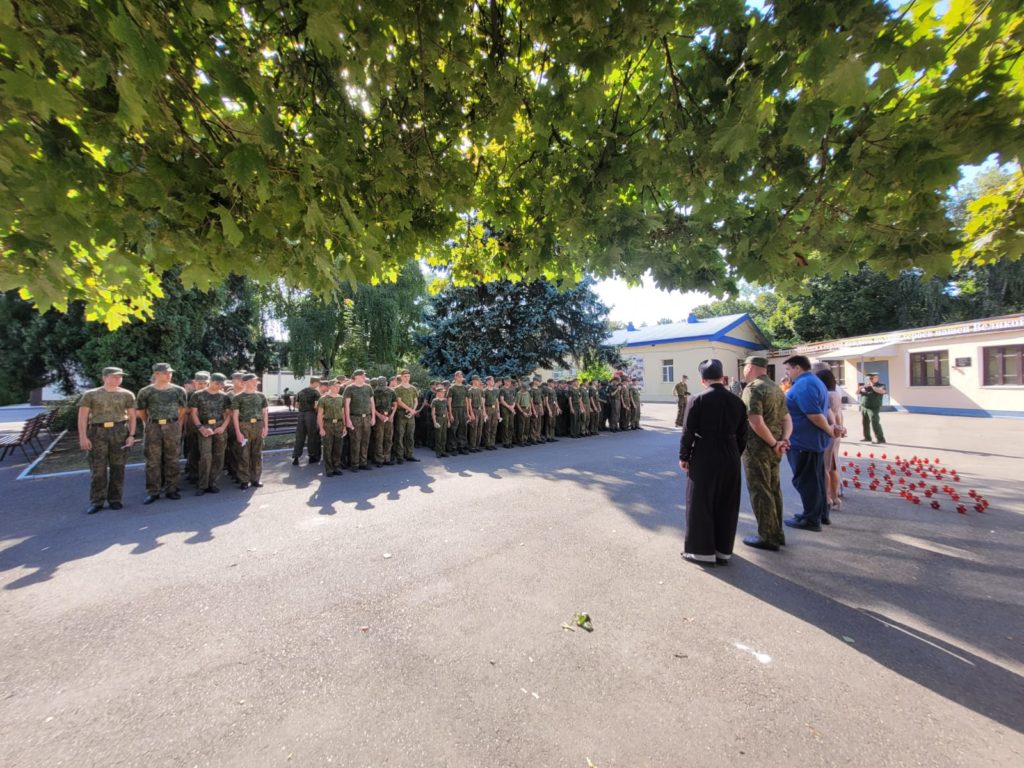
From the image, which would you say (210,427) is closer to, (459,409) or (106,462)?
(106,462)

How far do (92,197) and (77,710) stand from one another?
9.85 feet

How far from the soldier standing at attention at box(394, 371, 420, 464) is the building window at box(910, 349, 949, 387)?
88.4ft

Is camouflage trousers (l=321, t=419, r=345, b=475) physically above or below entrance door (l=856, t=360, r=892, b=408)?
below

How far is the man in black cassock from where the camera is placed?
4.24m

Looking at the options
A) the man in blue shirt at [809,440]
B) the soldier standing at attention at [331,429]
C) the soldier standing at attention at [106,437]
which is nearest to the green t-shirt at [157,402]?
the soldier standing at attention at [106,437]

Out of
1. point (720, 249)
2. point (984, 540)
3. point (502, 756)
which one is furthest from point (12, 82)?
point (984, 540)

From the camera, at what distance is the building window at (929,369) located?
21312 millimetres

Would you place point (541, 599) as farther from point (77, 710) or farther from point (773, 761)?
point (77, 710)

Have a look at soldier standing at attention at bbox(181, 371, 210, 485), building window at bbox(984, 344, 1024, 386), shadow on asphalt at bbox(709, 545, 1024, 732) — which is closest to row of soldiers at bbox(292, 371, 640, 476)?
soldier standing at attention at bbox(181, 371, 210, 485)

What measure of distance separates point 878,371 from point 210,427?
32303 millimetres

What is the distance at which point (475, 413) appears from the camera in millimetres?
11734

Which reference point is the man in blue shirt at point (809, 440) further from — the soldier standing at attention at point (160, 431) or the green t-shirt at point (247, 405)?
the soldier standing at attention at point (160, 431)

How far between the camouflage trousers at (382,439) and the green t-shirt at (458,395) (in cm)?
202

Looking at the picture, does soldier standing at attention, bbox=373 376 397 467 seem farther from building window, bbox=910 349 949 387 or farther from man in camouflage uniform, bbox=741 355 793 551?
building window, bbox=910 349 949 387
